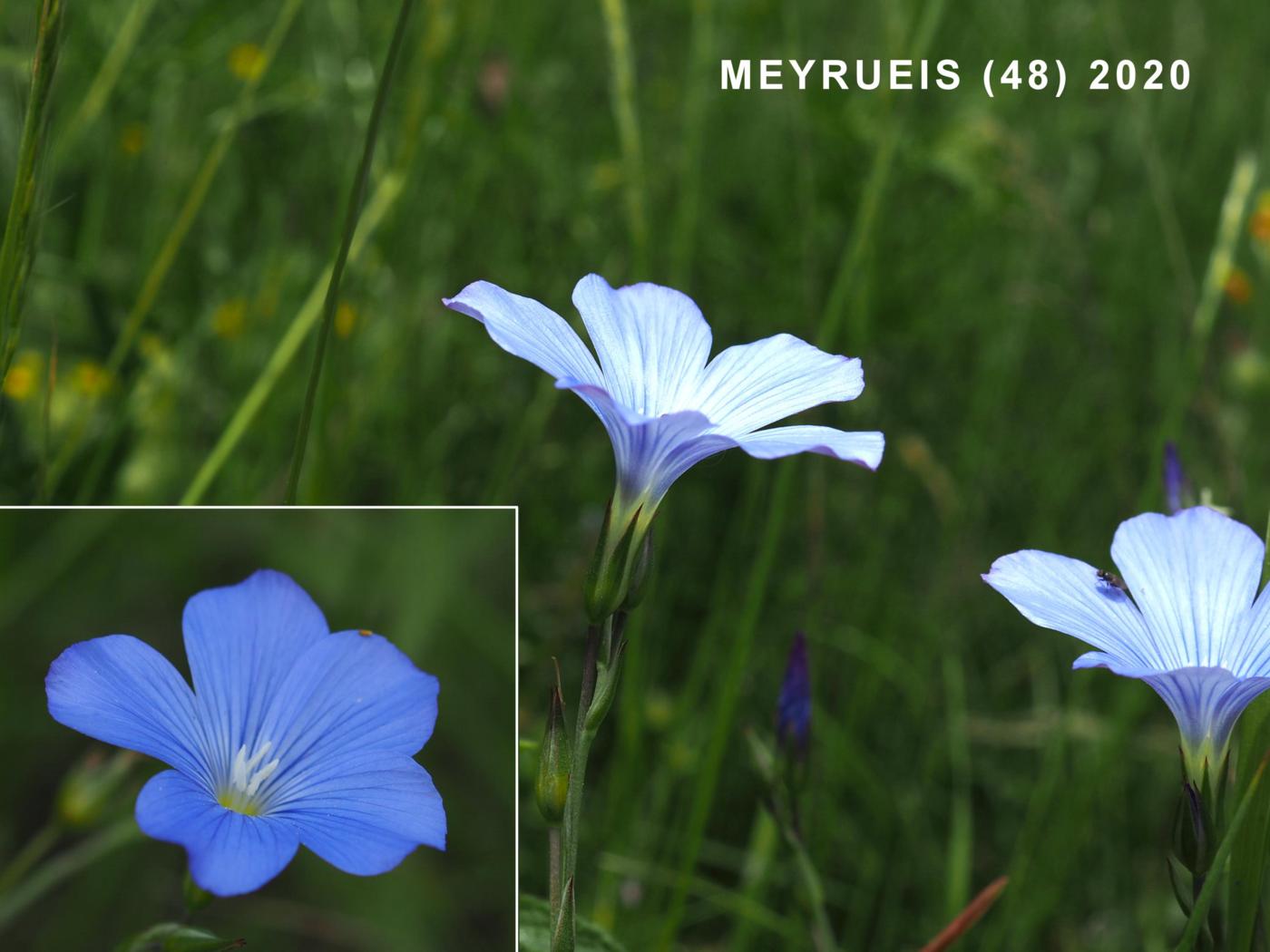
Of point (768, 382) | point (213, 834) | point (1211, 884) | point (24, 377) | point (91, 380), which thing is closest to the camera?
point (213, 834)

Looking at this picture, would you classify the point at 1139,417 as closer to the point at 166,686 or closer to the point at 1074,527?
the point at 1074,527

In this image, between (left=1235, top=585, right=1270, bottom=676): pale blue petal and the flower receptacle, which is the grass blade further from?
the flower receptacle

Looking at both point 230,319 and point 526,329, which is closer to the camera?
point 526,329

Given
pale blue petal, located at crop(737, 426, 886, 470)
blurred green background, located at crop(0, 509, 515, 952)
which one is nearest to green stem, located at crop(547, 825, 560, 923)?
pale blue petal, located at crop(737, 426, 886, 470)

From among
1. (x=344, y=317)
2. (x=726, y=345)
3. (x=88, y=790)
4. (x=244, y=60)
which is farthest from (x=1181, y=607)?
(x=244, y=60)

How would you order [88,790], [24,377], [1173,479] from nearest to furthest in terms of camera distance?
[88,790], [1173,479], [24,377]

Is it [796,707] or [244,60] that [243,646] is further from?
[244,60]

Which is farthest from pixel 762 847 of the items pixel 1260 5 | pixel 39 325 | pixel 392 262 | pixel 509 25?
pixel 1260 5

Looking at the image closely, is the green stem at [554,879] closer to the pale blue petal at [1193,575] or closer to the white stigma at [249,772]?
the white stigma at [249,772]
